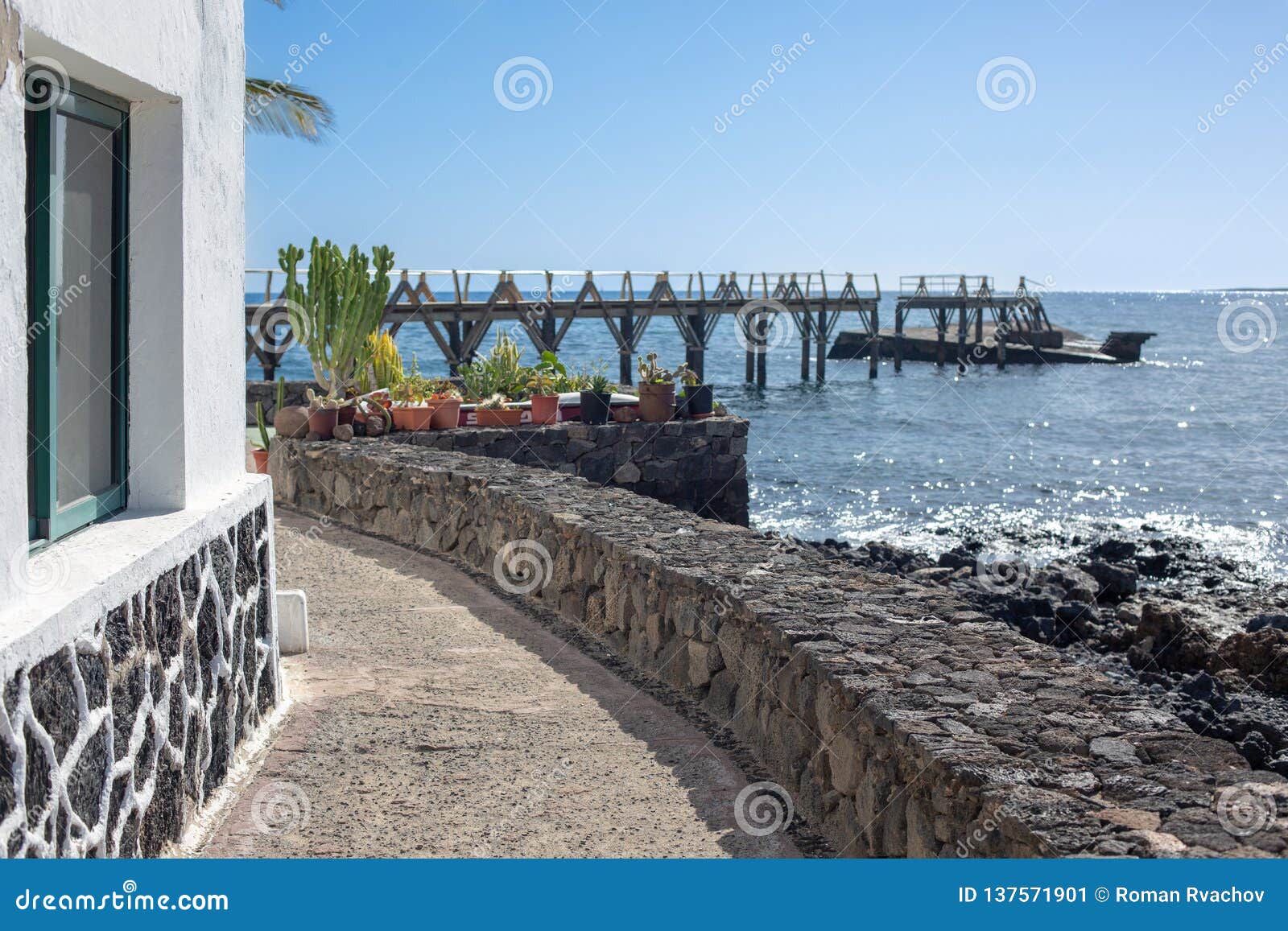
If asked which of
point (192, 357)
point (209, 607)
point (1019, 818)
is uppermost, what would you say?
point (192, 357)

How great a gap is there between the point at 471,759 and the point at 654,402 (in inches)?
348

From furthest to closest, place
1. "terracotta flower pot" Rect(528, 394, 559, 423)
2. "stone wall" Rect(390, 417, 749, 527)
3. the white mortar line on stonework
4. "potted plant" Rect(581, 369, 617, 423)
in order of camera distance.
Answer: "potted plant" Rect(581, 369, 617, 423), "terracotta flower pot" Rect(528, 394, 559, 423), "stone wall" Rect(390, 417, 749, 527), the white mortar line on stonework

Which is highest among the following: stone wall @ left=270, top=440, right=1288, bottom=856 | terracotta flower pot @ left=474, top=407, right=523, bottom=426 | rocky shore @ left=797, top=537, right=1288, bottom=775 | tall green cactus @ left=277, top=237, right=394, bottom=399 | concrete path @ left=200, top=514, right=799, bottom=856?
tall green cactus @ left=277, top=237, right=394, bottom=399

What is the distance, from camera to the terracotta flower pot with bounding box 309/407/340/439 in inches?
402

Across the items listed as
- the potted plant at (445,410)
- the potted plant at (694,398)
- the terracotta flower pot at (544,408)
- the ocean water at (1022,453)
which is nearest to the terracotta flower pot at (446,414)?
the potted plant at (445,410)

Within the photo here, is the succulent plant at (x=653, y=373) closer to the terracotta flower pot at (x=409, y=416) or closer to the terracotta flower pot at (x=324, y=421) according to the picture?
the terracotta flower pot at (x=409, y=416)

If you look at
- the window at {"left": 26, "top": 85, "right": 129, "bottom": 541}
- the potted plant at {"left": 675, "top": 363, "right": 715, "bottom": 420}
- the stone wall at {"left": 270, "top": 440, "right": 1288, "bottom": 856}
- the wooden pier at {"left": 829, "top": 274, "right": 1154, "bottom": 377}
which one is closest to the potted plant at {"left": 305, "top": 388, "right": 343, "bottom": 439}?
the stone wall at {"left": 270, "top": 440, "right": 1288, "bottom": 856}

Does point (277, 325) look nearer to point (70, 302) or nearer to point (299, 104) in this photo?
point (299, 104)

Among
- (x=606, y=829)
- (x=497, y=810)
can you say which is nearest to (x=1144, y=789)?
(x=606, y=829)

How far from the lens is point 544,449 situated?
1218cm

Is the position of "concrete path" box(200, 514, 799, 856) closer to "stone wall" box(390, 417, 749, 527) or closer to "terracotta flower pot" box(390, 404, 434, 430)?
"terracotta flower pot" box(390, 404, 434, 430)

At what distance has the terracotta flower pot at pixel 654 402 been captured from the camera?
13.1 m

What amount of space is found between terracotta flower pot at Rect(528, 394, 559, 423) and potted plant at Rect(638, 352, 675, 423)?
43.3 inches

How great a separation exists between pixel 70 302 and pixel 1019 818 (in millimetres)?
2818
